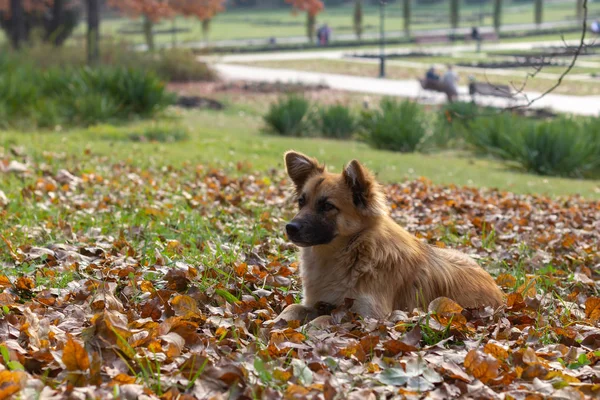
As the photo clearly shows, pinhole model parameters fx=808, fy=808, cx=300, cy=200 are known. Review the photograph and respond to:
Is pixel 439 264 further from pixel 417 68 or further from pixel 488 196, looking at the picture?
pixel 417 68

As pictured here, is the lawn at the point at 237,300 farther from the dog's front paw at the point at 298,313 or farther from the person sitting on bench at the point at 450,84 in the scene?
the person sitting on bench at the point at 450,84

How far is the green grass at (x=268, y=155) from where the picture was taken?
43.9 ft

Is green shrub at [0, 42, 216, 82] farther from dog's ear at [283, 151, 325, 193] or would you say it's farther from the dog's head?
the dog's head

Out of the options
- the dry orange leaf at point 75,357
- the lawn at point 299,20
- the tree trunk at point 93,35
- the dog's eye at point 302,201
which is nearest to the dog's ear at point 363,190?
the dog's eye at point 302,201

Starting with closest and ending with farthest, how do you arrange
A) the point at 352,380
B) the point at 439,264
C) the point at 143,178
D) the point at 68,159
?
the point at 352,380, the point at 439,264, the point at 143,178, the point at 68,159

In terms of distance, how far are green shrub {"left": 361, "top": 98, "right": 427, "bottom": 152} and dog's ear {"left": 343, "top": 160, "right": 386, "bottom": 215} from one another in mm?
11932

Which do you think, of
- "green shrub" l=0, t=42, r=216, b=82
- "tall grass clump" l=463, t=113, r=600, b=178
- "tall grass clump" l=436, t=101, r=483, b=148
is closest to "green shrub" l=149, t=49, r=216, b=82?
"green shrub" l=0, t=42, r=216, b=82

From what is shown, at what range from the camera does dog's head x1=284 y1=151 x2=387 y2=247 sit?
5.20 metres

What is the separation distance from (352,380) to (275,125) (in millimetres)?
15254

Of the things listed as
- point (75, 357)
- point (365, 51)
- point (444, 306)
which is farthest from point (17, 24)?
point (75, 357)

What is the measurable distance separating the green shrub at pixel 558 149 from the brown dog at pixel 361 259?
10677 mm

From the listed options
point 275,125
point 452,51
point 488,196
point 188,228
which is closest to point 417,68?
point 452,51

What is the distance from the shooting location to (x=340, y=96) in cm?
2719

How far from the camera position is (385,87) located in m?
30.4
